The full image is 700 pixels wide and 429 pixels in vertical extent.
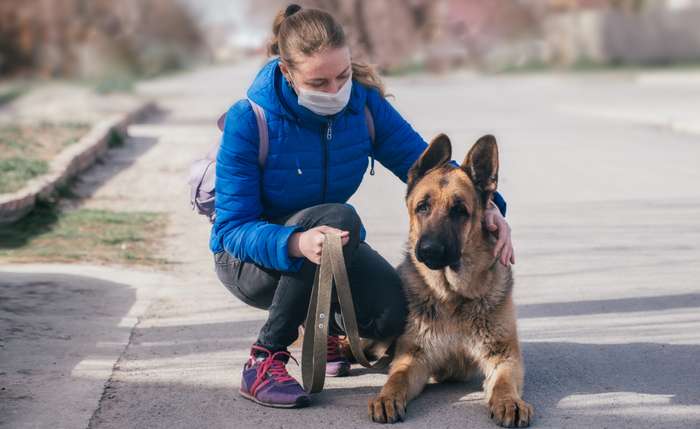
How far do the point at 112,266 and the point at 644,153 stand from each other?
8.97 metres

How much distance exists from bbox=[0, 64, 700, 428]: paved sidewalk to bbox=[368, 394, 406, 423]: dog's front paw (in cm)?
6

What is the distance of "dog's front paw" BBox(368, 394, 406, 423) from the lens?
14.2 ft

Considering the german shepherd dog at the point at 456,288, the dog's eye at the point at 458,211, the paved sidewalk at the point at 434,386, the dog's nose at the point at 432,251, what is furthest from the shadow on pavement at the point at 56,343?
the dog's eye at the point at 458,211

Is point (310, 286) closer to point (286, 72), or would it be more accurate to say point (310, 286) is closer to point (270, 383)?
point (270, 383)

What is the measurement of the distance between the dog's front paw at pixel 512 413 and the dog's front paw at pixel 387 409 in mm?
378

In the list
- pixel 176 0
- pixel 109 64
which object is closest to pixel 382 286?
pixel 109 64

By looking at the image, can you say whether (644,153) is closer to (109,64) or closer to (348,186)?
(348,186)

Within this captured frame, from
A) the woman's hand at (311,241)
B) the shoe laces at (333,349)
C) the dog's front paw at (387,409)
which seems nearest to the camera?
the dog's front paw at (387,409)

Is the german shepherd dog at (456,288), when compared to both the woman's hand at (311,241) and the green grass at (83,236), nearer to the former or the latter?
the woman's hand at (311,241)

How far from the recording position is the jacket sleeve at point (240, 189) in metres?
4.60

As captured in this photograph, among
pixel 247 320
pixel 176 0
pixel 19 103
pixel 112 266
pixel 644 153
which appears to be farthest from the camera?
pixel 176 0

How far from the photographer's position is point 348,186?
4980 millimetres

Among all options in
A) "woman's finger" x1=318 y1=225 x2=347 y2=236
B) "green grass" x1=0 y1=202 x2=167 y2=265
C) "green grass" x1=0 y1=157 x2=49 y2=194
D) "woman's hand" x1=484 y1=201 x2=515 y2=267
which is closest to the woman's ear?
"woman's finger" x1=318 y1=225 x2=347 y2=236

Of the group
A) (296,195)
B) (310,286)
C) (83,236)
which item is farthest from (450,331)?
(83,236)
